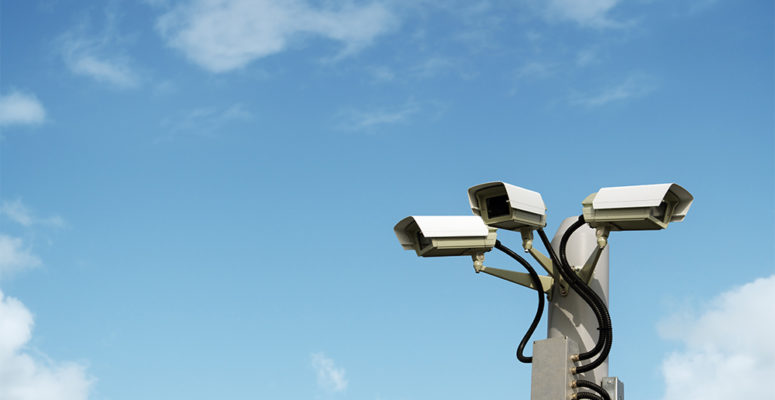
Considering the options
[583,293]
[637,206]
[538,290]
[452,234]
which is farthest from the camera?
[538,290]

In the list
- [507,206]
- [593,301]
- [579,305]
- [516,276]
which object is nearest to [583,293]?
[593,301]

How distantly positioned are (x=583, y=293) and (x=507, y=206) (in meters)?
0.90

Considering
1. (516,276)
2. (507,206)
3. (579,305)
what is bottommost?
(579,305)

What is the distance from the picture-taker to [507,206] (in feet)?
22.9

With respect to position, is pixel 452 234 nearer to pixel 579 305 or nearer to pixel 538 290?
pixel 538 290

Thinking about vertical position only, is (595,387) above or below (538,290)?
below

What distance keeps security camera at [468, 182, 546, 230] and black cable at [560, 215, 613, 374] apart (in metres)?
0.28

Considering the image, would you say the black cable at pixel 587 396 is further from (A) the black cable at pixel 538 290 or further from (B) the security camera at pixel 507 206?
(B) the security camera at pixel 507 206

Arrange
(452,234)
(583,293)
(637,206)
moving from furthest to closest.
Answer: (583,293)
(452,234)
(637,206)

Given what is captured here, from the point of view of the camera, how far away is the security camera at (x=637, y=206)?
6.58 m

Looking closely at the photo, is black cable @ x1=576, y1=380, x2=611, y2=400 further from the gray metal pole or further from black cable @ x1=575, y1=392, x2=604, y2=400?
the gray metal pole

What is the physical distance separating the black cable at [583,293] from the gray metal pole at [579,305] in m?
0.10

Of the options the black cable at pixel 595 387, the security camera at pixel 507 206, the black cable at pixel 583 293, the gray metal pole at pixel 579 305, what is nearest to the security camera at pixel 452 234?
the security camera at pixel 507 206

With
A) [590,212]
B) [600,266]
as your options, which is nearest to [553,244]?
[600,266]
